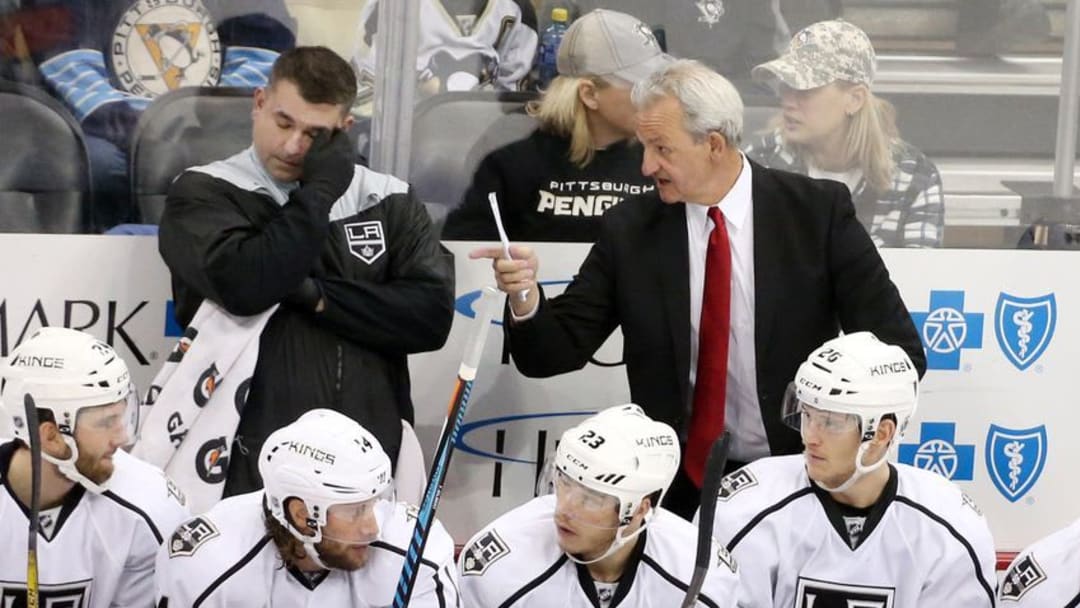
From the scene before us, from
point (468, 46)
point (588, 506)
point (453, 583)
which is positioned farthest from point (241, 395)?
point (468, 46)

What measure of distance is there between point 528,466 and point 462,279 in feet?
1.58

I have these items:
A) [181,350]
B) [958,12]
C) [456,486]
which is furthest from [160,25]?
[958,12]

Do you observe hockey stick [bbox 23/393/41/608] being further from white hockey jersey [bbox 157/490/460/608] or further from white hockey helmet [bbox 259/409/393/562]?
white hockey helmet [bbox 259/409/393/562]

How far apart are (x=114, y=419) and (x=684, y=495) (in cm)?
122

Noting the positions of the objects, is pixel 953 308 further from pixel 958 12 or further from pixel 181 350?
pixel 181 350

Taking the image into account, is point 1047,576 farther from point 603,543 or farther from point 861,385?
point 603,543

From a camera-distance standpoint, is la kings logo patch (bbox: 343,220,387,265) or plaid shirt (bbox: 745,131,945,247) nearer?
la kings logo patch (bbox: 343,220,387,265)

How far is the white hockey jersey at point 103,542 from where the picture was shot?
3908 millimetres

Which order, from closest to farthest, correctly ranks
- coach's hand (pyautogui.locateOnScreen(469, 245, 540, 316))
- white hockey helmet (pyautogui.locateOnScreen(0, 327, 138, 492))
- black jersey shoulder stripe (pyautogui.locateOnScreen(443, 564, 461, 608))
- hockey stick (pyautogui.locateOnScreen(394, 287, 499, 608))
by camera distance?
hockey stick (pyautogui.locateOnScreen(394, 287, 499, 608)), black jersey shoulder stripe (pyautogui.locateOnScreen(443, 564, 461, 608)), white hockey helmet (pyautogui.locateOnScreen(0, 327, 138, 492)), coach's hand (pyautogui.locateOnScreen(469, 245, 540, 316))

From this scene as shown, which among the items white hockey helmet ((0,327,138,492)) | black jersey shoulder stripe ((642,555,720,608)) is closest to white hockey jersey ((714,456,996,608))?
black jersey shoulder stripe ((642,555,720,608))

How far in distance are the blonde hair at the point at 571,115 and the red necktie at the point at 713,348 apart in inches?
18.4

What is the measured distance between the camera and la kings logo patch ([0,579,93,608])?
385 cm

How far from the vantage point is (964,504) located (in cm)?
409

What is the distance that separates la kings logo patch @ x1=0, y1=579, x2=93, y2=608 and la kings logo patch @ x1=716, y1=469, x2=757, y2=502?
1.23 meters
